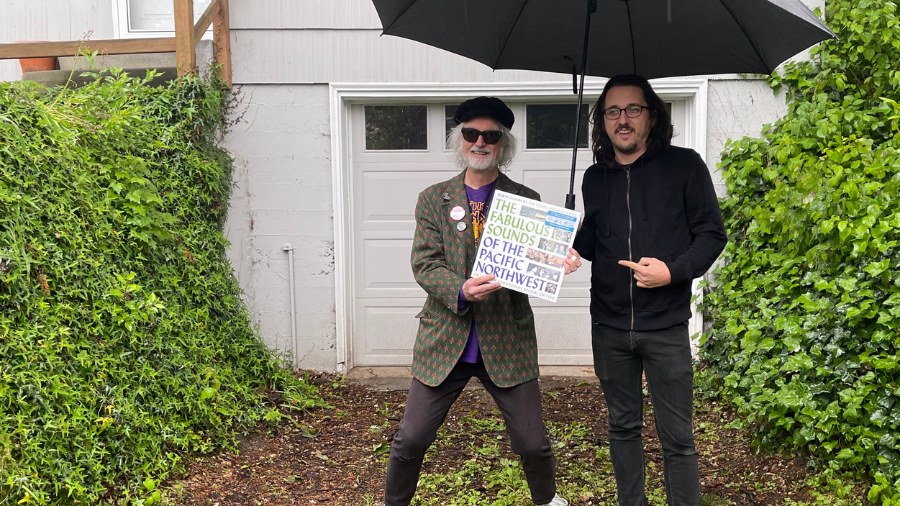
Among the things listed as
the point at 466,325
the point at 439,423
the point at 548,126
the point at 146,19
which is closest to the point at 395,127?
the point at 548,126

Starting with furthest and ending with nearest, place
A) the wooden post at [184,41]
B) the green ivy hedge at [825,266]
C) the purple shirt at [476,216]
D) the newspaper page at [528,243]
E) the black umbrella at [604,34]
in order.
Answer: the wooden post at [184,41], the green ivy hedge at [825,266], the purple shirt at [476,216], the black umbrella at [604,34], the newspaper page at [528,243]

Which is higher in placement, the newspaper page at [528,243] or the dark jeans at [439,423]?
the newspaper page at [528,243]

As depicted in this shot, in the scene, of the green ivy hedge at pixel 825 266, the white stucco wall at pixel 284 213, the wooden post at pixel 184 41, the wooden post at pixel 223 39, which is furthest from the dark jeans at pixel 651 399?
the wooden post at pixel 223 39

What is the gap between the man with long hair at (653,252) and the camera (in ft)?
9.95

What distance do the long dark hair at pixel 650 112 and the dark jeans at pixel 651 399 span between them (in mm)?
721

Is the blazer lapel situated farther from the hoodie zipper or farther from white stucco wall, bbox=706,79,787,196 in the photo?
white stucco wall, bbox=706,79,787,196

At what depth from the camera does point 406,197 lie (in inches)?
242

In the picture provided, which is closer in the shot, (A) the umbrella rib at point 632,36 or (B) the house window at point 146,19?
(A) the umbrella rib at point 632,36

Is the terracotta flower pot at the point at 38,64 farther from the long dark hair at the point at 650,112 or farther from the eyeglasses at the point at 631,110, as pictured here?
the eyeglasses at the point at 631,110

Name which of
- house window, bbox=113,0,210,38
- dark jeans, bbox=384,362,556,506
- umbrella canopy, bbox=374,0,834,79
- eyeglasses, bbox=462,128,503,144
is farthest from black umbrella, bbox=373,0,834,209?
house window, bbox=113,0,210,38

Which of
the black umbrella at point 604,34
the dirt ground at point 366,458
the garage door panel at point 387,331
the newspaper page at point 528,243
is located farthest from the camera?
the garage door panel at point 387,331

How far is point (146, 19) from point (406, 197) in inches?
102

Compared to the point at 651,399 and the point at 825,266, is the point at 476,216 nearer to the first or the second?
the point at 651,399

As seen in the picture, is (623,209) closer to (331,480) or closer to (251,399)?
(331,480)
